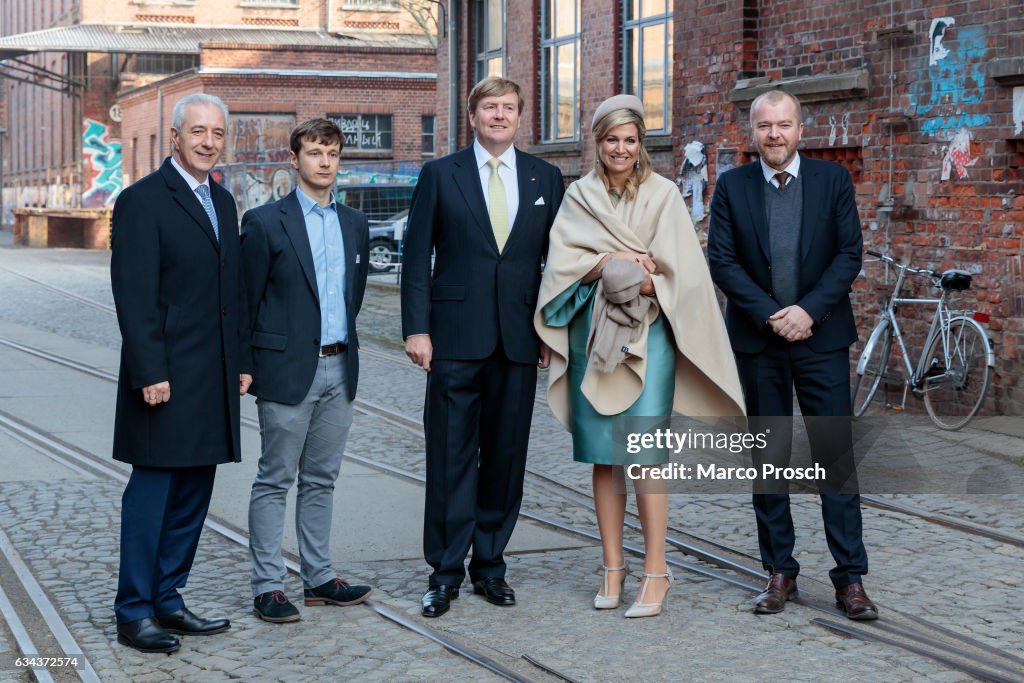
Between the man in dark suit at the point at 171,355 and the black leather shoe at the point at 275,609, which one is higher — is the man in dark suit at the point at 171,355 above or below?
above

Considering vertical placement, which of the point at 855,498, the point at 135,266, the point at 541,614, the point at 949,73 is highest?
the point at 949,73

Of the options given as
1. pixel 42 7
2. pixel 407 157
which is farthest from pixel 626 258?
pixel 42 7

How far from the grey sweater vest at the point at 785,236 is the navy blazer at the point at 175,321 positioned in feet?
6.94

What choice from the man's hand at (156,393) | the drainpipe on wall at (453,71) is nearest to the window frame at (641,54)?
the drainpipe on wall at (453,71)

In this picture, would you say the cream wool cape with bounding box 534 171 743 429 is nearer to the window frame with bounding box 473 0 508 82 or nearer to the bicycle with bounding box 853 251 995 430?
the bicycle with bounding box 853 251 995 430

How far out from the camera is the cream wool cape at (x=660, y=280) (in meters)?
5.60

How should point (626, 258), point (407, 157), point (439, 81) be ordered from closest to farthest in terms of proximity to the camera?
point (626, 258), point (439, 81), point (407, 157)

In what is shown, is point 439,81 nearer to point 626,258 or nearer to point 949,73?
point 949,73

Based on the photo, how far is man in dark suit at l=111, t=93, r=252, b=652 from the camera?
523cm

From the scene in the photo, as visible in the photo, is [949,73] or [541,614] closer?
[541,614]

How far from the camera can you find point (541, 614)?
5773mm

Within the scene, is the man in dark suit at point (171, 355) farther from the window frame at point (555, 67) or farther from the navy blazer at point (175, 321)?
the window frame at point (555, 67)

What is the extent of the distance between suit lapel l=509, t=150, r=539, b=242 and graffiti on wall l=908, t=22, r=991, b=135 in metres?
6.15

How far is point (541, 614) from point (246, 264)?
180 cm
